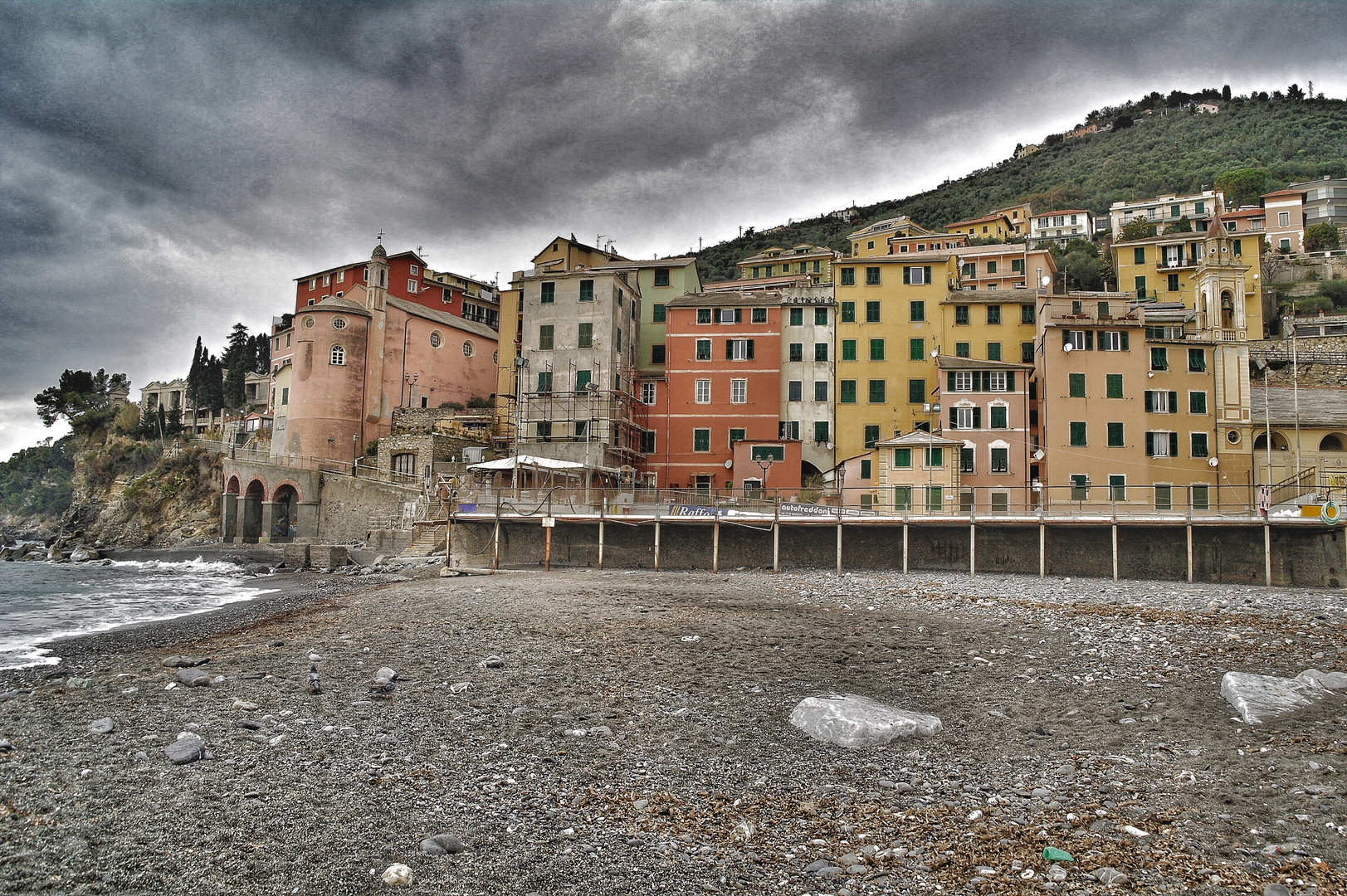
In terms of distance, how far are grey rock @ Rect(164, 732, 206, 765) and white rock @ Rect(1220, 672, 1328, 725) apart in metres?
11.2

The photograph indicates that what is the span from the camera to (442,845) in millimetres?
6172

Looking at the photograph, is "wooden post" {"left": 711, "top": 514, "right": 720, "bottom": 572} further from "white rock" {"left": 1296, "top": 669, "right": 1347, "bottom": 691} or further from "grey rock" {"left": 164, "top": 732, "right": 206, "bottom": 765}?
"grey rock" {"left": 164, "top": 732, "right": 206, "bottom": 765}

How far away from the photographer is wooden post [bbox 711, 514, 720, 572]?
29.5m

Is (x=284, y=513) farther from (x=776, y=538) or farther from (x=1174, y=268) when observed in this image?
(x=1174, y=268)

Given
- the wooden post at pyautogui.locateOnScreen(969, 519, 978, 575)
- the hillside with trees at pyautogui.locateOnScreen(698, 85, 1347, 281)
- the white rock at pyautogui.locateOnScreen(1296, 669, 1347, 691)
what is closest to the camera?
the white rock at pyautogui.locateOnScreen(1296, 669, 1347, 691)

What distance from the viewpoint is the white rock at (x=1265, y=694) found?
29.0ft

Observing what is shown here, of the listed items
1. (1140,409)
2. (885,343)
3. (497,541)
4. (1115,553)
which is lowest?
(497,541)

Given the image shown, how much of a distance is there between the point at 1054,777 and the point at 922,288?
43.0 metres

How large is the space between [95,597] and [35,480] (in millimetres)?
132435

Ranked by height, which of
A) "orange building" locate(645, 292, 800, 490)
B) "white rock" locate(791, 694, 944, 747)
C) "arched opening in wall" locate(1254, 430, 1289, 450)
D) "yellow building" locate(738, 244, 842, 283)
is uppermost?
"yellow building" locate(738, 244, 842, 283)

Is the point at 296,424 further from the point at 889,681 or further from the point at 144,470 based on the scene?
the point at 889,681

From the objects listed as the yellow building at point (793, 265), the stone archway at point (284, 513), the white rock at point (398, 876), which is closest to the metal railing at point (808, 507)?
the stone archway at point (284, 513)

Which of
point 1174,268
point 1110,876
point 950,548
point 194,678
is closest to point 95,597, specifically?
point 194,678

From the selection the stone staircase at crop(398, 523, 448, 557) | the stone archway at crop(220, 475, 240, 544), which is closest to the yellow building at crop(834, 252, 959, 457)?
the stone staircase at crop(398, 523, 448, 557)
